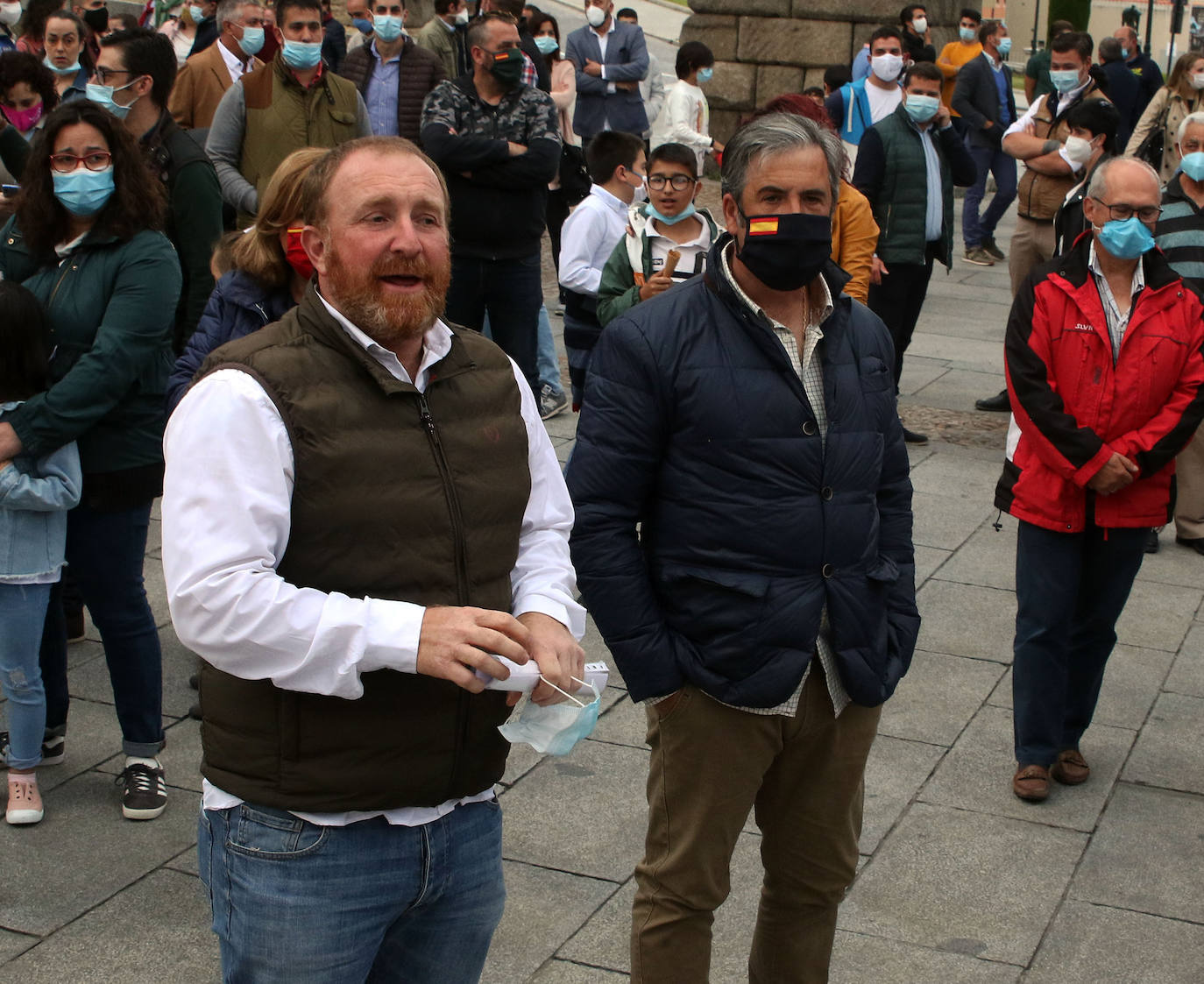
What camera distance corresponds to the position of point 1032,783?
15.1 ft

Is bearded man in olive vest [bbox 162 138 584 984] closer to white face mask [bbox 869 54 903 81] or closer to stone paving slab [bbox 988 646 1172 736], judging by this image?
stone paving slab [bbox 988 646 1172 736]

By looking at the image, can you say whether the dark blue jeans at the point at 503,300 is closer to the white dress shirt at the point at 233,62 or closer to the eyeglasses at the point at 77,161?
the white dress shirt at the point at 233,62

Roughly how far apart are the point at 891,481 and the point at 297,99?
4.36 metres

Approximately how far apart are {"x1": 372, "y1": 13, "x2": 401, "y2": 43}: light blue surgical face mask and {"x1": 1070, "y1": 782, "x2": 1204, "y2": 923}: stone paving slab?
19.5 ft

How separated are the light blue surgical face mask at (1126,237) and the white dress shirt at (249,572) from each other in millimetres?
2935

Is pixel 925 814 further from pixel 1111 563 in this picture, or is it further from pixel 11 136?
pixel 11 136

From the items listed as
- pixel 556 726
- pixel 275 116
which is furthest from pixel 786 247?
pixel 275 116

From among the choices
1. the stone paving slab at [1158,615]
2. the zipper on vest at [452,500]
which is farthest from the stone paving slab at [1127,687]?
the zipper on vest at [452,500]

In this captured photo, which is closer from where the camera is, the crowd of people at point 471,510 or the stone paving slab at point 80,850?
the crowd of people at point 471,510

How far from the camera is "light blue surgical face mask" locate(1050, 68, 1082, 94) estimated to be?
1023 cm

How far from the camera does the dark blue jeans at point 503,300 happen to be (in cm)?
750

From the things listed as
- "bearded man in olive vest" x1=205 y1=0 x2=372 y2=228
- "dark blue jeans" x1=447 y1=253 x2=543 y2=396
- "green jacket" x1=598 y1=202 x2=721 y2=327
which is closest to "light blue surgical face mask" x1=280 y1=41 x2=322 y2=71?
"bearded man in olive vest" x1=205 y1=0 x2=372 y2=228

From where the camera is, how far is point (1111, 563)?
456 cm

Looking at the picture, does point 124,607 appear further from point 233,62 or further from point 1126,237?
point 233,62
